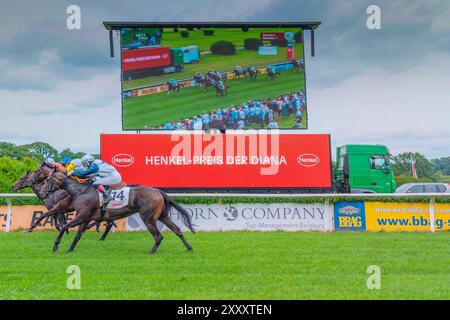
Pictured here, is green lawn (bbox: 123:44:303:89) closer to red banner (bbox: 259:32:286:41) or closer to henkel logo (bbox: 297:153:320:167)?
red banner (bbox: 259:32:286:41)

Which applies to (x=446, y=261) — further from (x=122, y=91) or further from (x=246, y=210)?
(x=122, y=91)

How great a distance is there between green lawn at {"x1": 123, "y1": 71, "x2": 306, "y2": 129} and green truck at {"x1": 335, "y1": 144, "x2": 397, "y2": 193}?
13.8 ft

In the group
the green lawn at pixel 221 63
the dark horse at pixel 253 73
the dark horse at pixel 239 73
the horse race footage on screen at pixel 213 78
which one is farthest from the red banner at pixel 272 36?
the dark horse at pixel 239 73

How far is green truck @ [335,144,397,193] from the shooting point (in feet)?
69.3

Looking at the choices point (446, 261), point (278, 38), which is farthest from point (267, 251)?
point (278, 38)

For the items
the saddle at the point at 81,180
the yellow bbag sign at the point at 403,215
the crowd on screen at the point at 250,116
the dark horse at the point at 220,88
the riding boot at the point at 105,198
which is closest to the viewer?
the riding boot at the point at 105,198

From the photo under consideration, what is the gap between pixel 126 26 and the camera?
59.5 feet

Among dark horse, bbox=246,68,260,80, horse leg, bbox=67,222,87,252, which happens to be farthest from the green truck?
→ horse leg, bbox=67,222,87,252

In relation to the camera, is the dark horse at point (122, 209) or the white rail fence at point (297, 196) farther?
the white rail fence at point (297, 196)

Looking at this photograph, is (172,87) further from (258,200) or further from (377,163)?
(377,163)

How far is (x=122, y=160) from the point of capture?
57.1 feet

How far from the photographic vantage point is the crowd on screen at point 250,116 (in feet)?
60.5

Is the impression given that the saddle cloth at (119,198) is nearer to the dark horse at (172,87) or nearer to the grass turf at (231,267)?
the grass turf at (231,267)

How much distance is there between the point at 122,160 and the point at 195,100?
3.21 meters
